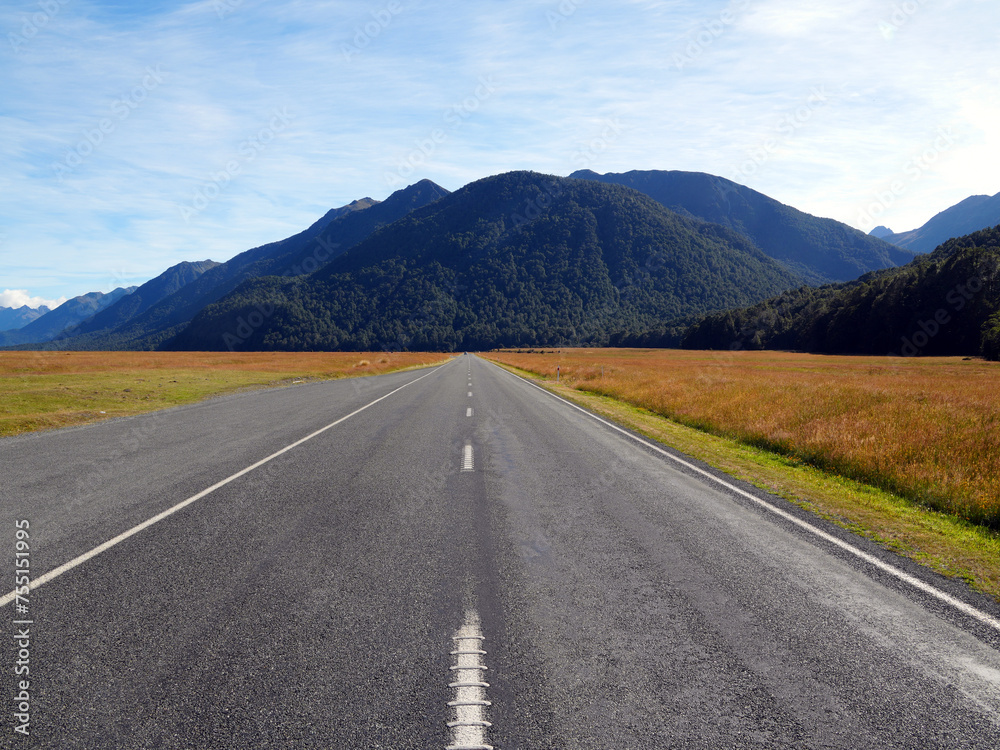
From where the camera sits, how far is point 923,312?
61688 millimetres

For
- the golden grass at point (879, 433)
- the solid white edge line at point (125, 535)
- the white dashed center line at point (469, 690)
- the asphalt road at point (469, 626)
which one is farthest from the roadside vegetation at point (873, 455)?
the solid white edge line at point (125, 535)

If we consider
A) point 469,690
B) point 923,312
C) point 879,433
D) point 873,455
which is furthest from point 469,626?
point 923,312

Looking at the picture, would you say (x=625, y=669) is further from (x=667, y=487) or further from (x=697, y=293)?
(x=697, y=293)

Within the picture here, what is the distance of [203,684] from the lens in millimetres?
2875

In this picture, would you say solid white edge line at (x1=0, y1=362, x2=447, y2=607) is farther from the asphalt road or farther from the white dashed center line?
the white dashed center line

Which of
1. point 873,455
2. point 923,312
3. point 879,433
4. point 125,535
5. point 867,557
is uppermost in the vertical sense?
point 923,312

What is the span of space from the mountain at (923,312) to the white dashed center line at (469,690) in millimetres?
61770

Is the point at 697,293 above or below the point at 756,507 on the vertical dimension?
above

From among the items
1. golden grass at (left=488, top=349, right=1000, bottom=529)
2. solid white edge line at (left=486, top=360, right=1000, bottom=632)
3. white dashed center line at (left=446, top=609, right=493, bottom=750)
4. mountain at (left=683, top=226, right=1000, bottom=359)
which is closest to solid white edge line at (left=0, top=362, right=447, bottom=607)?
white dashed center line at (left=446, top=609, right=493, bottom=750)

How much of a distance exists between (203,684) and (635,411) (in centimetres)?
1652

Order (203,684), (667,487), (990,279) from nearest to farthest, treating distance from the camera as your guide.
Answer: (203,684), (667,487), (990,279)

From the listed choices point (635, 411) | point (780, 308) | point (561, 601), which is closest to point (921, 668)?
point (561, 601)

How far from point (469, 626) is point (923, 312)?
260ft

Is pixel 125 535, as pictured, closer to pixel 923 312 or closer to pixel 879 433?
pixel 879 433
